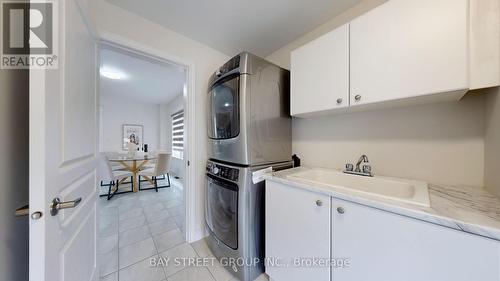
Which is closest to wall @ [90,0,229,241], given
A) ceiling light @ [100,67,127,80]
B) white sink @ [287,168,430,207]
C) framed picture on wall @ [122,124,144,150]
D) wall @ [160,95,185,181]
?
white sink @ [287,168,430,207]

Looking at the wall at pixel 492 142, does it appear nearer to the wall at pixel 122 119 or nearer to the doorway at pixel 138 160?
the doorway at pixel 138 160

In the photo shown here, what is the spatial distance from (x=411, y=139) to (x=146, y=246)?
2564mm

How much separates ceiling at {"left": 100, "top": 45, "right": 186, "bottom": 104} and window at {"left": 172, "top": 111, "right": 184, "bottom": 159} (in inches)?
24.3

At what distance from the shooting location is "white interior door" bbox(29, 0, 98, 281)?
0.52 metres

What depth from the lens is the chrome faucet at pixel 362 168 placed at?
1219 mm

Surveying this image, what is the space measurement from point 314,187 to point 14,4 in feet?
5.14

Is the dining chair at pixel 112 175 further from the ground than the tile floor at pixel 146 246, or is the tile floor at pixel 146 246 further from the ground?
the dining chair at pixel 112 175

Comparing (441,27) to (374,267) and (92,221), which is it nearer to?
(374,267)

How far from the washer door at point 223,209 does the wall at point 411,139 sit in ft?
2.98

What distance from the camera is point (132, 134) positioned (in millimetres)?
5062

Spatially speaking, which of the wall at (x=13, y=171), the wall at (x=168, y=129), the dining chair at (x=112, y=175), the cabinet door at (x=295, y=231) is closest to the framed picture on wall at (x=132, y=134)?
the wall at (x=168, y=129)

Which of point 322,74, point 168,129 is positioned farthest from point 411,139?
point 168,129

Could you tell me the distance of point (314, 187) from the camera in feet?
3.09

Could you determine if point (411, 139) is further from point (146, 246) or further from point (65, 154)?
point (146, 246)
